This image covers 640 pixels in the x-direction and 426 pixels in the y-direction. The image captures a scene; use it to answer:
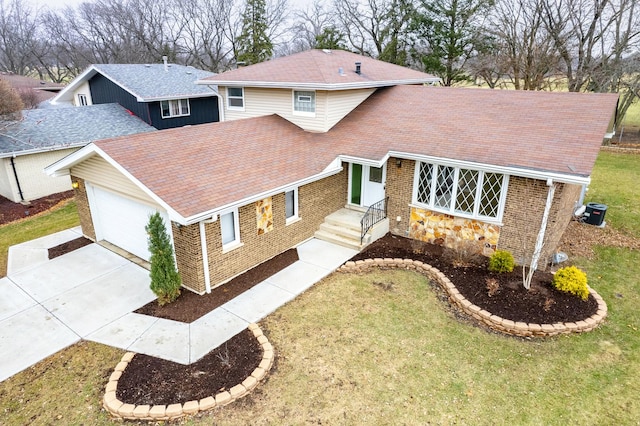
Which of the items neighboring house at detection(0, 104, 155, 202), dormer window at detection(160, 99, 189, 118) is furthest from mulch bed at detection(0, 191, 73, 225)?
dormer window at detection(160, 99, 189, 118)

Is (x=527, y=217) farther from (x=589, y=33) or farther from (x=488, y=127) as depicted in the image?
(x=589, y=33)

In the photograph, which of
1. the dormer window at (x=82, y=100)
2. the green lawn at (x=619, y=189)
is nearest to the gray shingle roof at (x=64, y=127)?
the dormer window at (x=82, y=100)

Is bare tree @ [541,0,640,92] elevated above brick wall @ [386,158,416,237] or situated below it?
above

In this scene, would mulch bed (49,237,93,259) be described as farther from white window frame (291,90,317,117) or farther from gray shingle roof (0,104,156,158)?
white window frame (291,90,317,117)

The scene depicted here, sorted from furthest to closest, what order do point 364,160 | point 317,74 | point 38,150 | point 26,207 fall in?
point 38,150 → point 26,207 → point 317,74 → point 364,160

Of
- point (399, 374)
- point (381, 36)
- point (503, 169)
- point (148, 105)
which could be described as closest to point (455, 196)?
point (503, 169)

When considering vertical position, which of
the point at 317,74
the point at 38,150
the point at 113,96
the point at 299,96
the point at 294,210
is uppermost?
the point at 317,74
